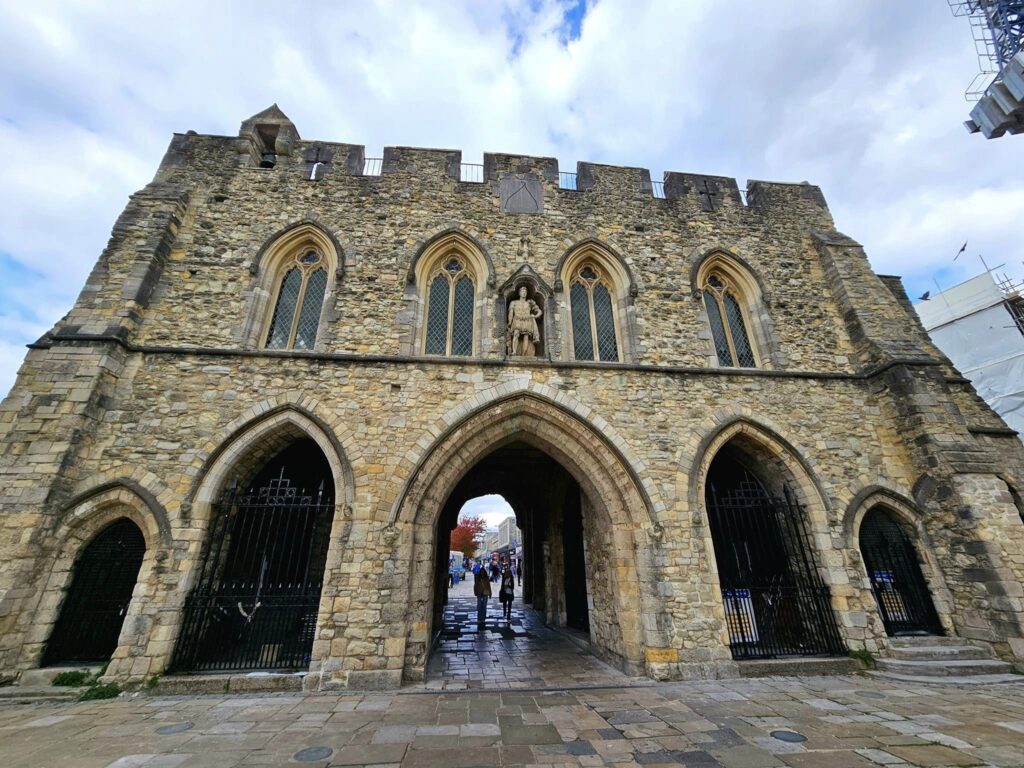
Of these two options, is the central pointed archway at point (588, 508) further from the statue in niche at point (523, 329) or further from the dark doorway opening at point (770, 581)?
the dark doorway opening at point (770, 581)

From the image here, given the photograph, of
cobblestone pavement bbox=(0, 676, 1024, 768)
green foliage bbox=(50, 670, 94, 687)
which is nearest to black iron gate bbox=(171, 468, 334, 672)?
cobblestone pavement bbox=(0, 676, 1024, 768)

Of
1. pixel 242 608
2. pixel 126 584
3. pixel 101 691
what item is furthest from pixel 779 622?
pixel 126 584

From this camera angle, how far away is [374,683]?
5.62 m

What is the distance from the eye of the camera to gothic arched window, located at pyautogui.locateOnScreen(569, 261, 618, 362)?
8430 millimetres

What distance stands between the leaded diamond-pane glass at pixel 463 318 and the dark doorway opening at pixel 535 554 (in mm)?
2697

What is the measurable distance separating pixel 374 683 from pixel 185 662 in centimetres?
274

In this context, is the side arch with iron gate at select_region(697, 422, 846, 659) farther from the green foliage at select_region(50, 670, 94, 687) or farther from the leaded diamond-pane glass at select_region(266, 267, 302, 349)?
the green foliage at select_region(50, 670, 94, 687)

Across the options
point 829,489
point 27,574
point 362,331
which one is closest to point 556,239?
point 362,331

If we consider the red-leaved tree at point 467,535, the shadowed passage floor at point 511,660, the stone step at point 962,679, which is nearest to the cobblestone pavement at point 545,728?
the stone step at point 962,679

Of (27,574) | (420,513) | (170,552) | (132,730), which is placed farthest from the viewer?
(420,513)

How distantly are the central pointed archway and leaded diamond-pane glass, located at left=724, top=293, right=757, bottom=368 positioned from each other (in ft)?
13.2

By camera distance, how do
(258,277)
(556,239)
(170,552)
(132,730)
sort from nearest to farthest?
(132,730) → (170,552) → (258,277) → (556,239)

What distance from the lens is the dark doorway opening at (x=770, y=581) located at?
22.2 feet

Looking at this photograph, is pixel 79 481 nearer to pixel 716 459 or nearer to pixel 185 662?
pixel 185 662
